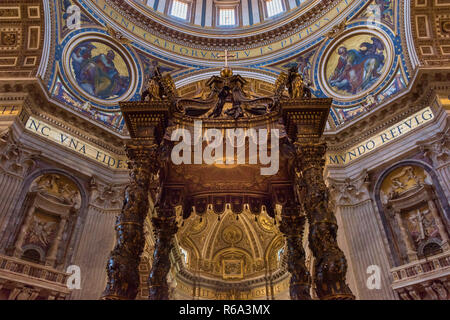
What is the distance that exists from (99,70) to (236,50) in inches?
252

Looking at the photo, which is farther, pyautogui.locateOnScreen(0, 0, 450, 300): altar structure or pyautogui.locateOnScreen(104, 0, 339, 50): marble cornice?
pyautogui.locateOnScreen(104, 0, 339, 50): marble cornice

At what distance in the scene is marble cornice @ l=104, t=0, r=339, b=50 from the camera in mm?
13516

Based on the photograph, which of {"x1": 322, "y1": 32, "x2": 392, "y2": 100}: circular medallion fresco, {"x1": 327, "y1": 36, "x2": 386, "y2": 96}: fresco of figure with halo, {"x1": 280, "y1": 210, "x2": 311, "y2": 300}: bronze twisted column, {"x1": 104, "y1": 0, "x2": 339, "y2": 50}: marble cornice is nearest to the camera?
{"x1": 280, "y1": 210, "x2": 311, "y2": 300}: bronze twisted column

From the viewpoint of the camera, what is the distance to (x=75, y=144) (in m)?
10.0

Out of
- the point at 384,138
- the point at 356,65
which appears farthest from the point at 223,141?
the point at 356,65

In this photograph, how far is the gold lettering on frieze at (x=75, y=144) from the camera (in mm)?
9250

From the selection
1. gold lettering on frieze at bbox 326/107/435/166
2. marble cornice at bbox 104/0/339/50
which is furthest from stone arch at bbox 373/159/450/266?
marble cornice at bbox 104/0/339/50

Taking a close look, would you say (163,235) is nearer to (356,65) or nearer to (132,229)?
(132,229)

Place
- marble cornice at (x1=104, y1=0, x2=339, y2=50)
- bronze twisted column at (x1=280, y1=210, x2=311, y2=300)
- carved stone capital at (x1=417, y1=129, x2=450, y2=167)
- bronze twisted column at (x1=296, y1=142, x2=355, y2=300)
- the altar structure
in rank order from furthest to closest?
marble cornice at (x1=104, y1=0, x2=339, y2=50) → carved stone capital at (x1=417, y1=129, x2=450, y2=167) → bronze twisted column at (x1=280, y1=210, x2=311, y2=300) → the altar structure → bronze twisted column at (x1=296, y1=142, x2=355, y2=300)

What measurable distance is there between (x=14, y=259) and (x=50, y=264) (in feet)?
3.35

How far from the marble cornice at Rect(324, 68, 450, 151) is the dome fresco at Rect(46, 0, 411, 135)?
1.59ft

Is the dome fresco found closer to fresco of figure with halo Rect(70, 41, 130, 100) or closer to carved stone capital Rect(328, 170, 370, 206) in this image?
fresco of figure with halo Rect(70, 41, 130, 100)

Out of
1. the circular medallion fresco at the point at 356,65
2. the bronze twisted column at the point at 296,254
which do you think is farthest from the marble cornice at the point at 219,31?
the bronze twisted column at the point at 296,254

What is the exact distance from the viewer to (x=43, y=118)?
9500 mm
